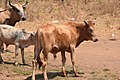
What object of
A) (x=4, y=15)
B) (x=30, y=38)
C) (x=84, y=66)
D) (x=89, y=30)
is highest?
(x=4, y=15)

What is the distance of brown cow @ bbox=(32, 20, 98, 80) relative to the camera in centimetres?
976

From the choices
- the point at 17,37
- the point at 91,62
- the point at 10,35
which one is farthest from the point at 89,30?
the point at 10,35

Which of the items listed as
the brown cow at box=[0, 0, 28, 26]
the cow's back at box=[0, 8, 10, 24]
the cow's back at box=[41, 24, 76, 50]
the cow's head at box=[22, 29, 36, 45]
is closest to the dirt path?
→ the cow's head at box=[22, 29, 36, 45]

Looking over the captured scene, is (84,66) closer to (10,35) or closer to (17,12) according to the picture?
(10,35)

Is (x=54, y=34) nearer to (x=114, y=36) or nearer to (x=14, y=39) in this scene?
(x=14, y=39)

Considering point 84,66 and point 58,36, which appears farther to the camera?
point 84,66

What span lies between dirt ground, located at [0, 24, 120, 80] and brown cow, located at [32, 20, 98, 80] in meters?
0.55

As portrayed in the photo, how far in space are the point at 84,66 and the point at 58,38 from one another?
2.62 m

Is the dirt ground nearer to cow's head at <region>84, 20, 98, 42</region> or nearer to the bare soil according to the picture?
the bare soil

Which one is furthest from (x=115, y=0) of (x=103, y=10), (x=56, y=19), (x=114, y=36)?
(x=114, y=36)

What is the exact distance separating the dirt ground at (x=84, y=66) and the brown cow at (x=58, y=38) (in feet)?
1.82

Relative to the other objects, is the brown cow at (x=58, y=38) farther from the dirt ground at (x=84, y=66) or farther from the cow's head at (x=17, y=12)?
the cow's head at (x=17, y=12)

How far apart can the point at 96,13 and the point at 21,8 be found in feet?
33.8

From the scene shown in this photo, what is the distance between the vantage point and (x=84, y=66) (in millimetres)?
12289
